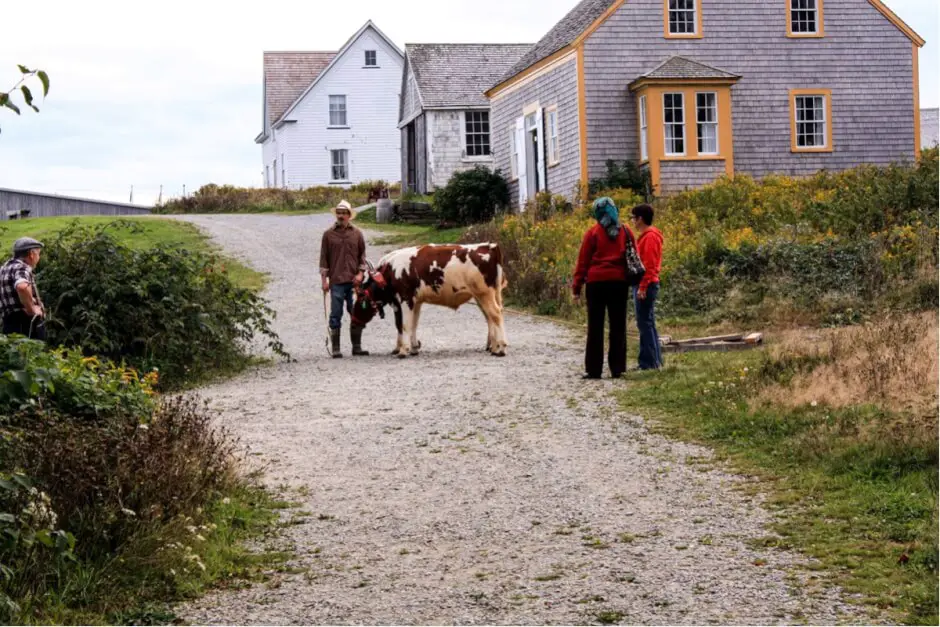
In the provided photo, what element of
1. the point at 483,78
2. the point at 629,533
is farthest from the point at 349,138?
the point at 629,533

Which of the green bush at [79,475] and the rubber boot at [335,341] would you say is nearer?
the green bush at [79,475]

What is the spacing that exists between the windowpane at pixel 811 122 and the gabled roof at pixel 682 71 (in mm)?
2260

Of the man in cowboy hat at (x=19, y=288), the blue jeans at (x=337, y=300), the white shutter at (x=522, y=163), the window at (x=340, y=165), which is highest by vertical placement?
the window at (x=340, y=165)

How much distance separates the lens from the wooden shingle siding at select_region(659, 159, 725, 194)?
32.8m

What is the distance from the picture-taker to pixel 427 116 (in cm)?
4819

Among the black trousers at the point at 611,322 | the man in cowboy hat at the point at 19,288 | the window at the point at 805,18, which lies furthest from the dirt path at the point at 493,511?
the window at the point at 805,18

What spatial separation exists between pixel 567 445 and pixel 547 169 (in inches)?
1019

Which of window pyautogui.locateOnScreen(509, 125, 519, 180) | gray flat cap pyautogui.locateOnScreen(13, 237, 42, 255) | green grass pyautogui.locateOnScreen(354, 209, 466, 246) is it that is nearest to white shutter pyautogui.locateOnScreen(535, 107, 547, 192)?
window pyautogui.locateOnScreen(509, 125, 519, 180)

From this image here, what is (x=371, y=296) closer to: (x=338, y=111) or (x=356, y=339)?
(x=356, y=339)

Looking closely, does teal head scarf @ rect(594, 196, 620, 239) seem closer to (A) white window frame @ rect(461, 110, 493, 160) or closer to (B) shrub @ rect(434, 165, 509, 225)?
(B) shrub @ rect(434, 165, 509, 225)

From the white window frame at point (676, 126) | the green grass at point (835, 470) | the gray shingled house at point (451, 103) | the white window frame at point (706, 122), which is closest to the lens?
the green grass at point (835, 470)

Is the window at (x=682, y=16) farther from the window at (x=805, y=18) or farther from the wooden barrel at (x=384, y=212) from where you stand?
the wooden barrel at (x=384, y=212)

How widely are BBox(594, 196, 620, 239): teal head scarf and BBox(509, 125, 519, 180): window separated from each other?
79.5ft

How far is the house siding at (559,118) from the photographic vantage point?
3419 cm
